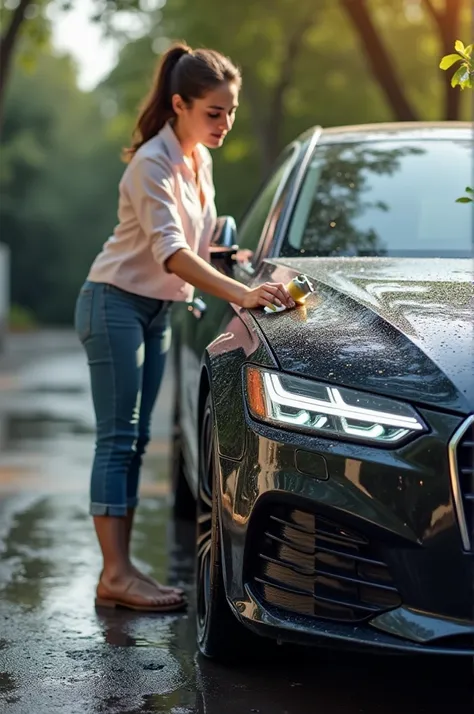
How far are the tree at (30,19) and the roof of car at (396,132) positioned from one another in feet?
40.1

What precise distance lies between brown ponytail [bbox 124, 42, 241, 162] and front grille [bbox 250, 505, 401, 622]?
5.94 ft

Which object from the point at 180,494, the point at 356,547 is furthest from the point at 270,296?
the point at 180,494

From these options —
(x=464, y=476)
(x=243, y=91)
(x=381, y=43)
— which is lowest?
(x=464, y=476)

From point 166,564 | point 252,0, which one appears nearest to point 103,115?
point 252,0

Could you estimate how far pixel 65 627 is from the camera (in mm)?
4816

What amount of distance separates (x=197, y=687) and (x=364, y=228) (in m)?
1.79

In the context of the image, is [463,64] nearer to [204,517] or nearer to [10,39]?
[204,517]

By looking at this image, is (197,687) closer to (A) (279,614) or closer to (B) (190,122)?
(A) (279,614)

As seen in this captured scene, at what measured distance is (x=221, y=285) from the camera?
4.48 meters

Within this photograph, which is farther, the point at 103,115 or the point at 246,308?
the point at 103,115

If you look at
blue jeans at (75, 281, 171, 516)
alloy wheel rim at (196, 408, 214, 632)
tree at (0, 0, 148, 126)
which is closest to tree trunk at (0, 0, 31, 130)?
tree at (0, 0, 148, 126)

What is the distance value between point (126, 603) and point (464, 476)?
6.65 feet

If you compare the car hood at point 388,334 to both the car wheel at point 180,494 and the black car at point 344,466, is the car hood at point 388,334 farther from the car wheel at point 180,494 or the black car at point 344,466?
the car wheel at point 180,494

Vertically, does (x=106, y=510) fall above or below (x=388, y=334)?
below
